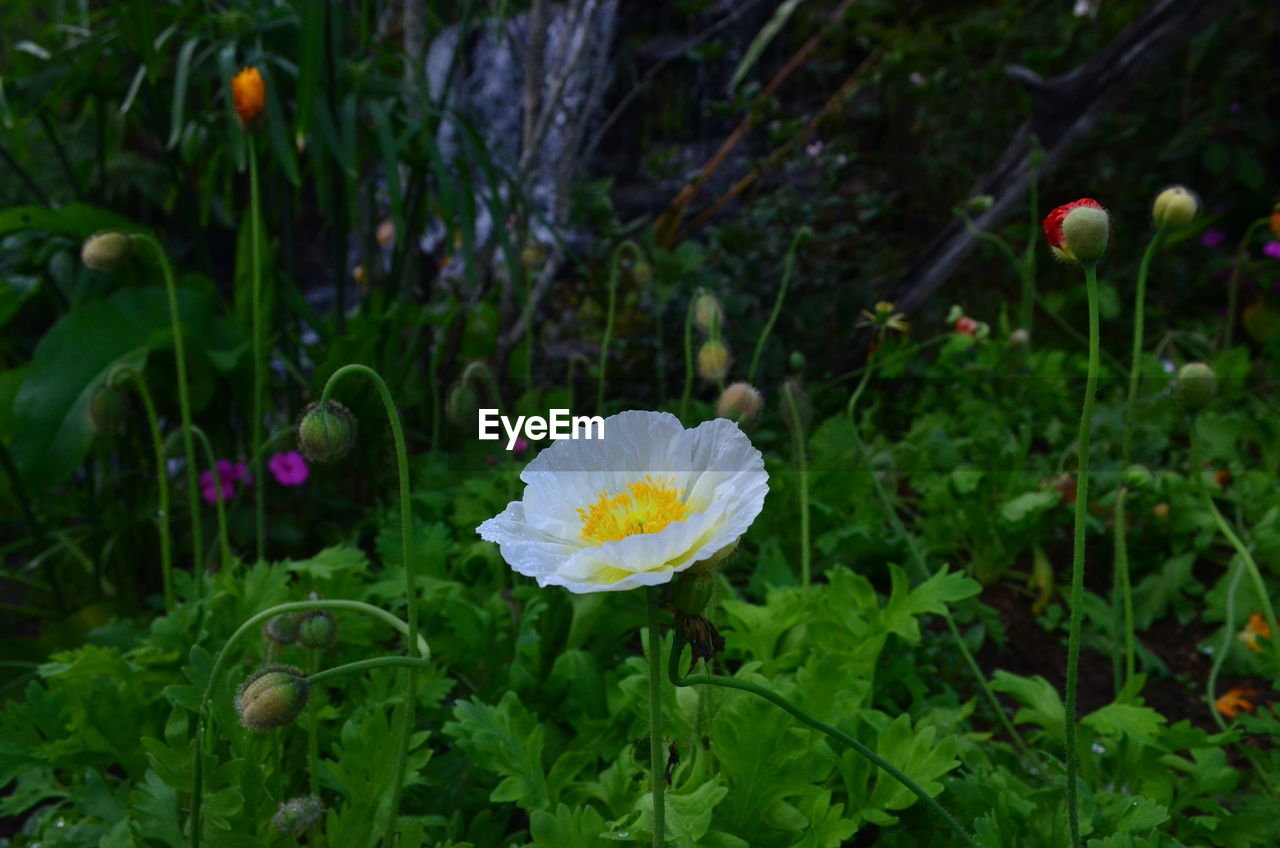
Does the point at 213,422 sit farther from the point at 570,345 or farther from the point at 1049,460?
the point at 1049,460

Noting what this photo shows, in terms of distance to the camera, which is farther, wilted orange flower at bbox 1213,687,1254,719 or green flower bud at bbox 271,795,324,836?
wilted orange flower at bbox 1213,687,1254,719

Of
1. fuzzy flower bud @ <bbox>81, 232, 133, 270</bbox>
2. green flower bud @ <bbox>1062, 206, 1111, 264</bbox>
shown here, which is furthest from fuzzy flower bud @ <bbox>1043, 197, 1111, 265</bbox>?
fuzzy flower bud @ <bbox>81, 232, 133, 270</bbox>

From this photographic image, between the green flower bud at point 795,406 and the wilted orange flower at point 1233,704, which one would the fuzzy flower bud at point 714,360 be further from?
the wilted orange flower at point 1233,704

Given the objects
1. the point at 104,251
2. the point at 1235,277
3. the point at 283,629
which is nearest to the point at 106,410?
the point at 104,251

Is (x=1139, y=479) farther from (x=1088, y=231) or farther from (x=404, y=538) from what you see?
(x=404, y=538)

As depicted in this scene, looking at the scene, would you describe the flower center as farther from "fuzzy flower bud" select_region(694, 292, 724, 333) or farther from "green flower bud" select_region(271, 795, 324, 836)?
"fuzzy flower bud" select_region(694, 292, 724, 333)

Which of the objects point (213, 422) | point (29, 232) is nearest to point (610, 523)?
point (213, 422)
